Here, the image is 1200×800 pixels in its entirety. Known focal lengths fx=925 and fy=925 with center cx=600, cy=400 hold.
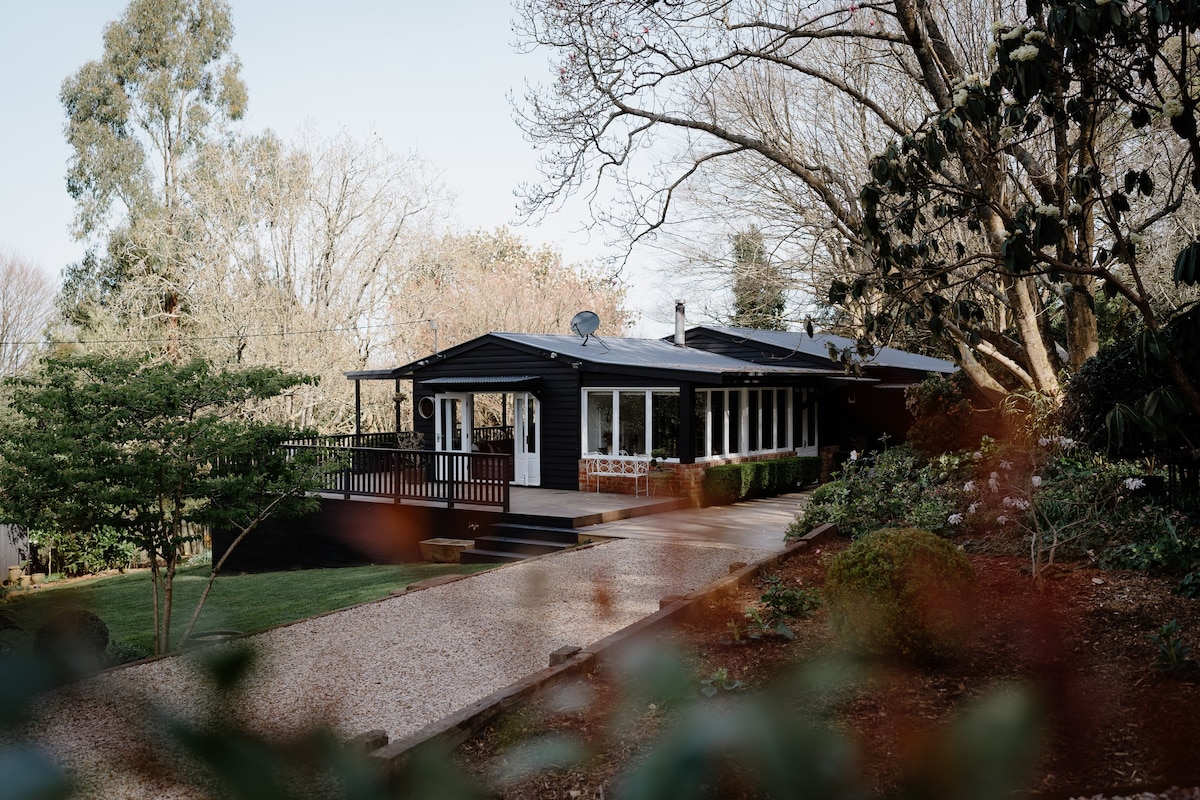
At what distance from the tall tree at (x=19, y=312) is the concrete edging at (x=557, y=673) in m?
22.3

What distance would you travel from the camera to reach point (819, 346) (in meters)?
23.1

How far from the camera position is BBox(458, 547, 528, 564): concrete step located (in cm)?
1299

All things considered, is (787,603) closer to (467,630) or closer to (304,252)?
(467,630)

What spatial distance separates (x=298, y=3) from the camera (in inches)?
56.7

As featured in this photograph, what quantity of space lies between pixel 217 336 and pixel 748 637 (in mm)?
21590

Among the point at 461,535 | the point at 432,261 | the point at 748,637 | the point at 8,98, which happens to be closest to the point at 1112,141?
the point at 748,637

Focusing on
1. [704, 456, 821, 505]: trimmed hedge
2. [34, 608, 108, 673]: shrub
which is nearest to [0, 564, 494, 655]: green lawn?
[704, 456, 821, 505]: trimmed hedge

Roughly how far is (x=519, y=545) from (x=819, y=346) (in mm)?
12265

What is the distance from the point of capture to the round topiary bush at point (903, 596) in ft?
19.9

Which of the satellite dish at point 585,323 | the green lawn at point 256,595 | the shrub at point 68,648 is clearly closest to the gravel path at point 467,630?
the green lawn at point 256,595

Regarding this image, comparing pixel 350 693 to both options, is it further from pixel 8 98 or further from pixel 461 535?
pixel 461 535

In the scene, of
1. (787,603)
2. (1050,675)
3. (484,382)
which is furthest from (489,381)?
(1050,675)

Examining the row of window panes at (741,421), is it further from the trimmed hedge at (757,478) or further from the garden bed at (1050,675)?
the garden bed at (1050,675)

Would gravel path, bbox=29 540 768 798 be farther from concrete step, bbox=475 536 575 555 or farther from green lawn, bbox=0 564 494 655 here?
green lawn, bbox=0 564 494 655
